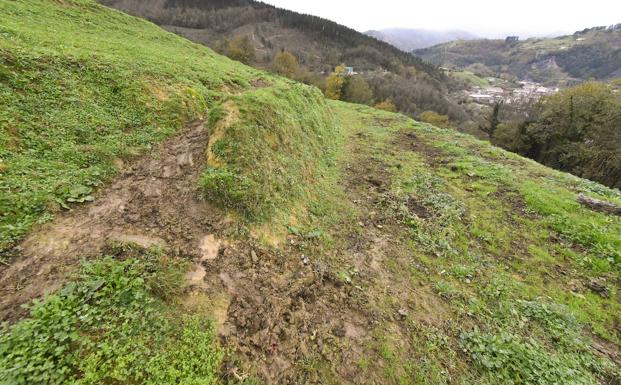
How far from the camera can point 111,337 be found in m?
3.84

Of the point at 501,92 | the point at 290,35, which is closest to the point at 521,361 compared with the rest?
the point at 290,35

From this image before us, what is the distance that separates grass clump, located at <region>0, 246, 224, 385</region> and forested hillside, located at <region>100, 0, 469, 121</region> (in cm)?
10936

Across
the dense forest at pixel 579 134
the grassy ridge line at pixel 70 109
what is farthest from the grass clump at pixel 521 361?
the dense forest at pixel 579 134

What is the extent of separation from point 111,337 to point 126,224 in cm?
263

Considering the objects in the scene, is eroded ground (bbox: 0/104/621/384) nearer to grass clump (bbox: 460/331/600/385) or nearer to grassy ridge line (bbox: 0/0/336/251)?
grass clump (bbox: 460/331/600/385)

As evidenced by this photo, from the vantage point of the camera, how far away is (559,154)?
2789cm

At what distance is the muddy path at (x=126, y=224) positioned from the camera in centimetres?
442

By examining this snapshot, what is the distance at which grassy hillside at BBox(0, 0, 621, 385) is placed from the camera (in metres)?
4.21

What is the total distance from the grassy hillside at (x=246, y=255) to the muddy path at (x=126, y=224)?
0.04 meters

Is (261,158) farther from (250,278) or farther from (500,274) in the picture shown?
(500,274)

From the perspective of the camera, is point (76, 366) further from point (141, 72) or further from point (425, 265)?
point (141, 72)

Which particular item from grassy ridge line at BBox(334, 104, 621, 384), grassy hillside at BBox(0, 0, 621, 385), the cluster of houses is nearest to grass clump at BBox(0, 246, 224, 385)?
grassy hillside at BBox(0, 0, 621, 385)

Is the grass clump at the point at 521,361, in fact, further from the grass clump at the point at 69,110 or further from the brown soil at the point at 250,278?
the grass clump at the point at 69,110

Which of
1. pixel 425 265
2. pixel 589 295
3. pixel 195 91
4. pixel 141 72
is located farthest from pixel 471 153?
pixel 141 72
